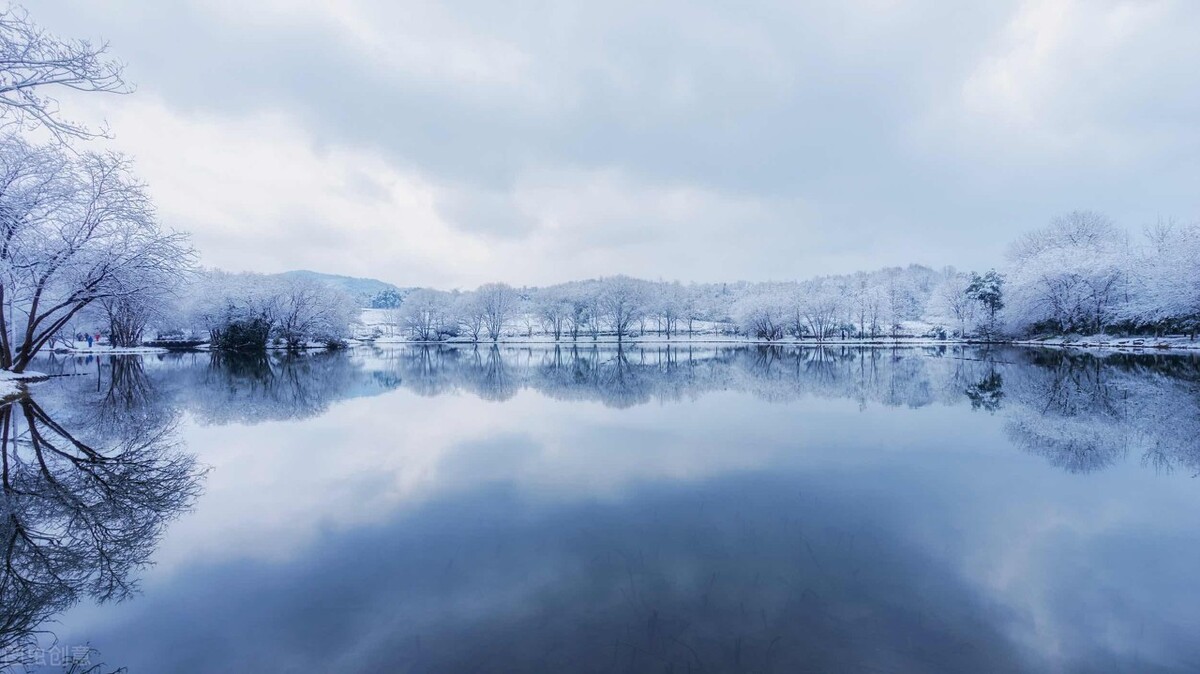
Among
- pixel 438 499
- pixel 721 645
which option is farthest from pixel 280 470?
pixel 721 645

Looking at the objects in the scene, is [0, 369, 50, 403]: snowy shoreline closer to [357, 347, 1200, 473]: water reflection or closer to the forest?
the forest

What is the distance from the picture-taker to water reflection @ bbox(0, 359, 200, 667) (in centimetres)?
478

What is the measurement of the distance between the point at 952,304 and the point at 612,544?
85880 mm

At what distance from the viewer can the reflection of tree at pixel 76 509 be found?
189 inches

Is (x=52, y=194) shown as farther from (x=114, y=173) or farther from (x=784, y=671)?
(x=784, y=671)

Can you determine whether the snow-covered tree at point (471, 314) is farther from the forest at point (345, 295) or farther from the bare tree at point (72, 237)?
the bare tree at point (72, 237)

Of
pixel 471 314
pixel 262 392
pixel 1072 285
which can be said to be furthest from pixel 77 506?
pixel 471 314

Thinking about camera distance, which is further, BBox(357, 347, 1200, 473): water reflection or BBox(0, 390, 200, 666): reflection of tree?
BBox(357, 347, 1200, 473): water reflection

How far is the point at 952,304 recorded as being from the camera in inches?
2889

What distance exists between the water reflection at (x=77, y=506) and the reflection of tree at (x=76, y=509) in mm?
11

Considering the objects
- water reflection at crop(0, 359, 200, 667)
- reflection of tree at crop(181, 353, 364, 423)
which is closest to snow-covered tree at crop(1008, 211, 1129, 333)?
reflection of tree at crop(181, 353, 364, 423)

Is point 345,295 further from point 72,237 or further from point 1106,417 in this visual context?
point 1106,417

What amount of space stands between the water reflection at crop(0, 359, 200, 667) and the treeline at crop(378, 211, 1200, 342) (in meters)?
56.7

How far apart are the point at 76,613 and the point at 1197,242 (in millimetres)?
59556
